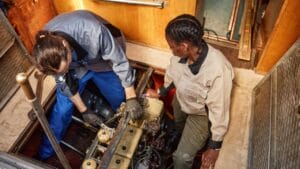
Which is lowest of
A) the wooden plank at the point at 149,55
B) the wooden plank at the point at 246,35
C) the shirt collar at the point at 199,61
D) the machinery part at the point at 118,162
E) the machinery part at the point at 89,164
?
the machinery part at the point at 118,162

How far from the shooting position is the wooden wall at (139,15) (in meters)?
2.95

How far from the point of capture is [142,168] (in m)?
2.60

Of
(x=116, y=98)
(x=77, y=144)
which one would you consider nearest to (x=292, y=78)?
(x=116, y=98)

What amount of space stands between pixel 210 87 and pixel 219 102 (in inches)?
5.3

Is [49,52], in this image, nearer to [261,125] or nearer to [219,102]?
[219,102]

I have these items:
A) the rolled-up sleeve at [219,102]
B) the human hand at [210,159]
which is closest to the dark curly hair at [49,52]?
the rolled-up sleeve at [219,102]

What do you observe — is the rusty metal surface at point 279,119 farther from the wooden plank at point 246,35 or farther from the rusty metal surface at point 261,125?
the wooden plank at point 246,35

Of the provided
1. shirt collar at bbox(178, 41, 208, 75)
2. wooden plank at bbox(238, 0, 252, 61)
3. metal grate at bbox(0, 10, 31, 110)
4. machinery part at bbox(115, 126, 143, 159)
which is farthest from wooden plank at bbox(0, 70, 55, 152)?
wooden plank at bbox(238, 0, 252, 61)

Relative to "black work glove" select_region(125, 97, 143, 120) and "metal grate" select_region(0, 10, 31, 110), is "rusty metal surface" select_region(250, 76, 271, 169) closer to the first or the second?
"black work glove" select_region(125, 97, 143, 120)

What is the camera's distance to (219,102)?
2.14 m

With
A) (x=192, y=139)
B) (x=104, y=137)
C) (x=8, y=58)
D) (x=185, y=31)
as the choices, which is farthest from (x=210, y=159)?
(x=8, y=58)

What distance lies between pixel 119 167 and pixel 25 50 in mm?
1695

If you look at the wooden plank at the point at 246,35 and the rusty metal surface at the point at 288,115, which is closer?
the rusty metal surface at the point at 288,115

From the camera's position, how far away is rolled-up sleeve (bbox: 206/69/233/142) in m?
2.10
